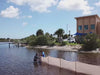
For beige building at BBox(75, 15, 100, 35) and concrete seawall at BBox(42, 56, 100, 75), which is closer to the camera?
concrete seawall at BBox(42, 56, 100, 75)

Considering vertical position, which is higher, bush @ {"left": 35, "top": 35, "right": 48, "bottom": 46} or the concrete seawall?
bush @ {"left": 35, "top": 35, "right": 48, "bottom": 46}

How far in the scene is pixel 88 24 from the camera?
5556cm

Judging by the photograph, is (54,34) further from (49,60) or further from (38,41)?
(49,60)

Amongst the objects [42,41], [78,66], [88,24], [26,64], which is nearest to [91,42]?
[88,24]

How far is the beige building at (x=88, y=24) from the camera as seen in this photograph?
5380cm

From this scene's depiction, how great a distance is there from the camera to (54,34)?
94000 mm

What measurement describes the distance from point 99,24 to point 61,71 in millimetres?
43704

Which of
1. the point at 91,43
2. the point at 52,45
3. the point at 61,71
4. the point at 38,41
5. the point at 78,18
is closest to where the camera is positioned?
the point at 61,71

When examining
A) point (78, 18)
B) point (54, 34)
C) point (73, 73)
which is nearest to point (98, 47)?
point (78, 18)

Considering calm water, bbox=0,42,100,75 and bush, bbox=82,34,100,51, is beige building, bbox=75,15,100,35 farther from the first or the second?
calm water, bbox=0,42,100,75

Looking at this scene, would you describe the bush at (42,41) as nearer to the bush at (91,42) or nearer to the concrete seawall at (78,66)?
the bush at (91,42)

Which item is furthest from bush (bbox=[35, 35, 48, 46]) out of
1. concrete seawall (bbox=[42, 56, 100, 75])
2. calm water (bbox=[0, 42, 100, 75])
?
concrete seawall (bbox=[42, 56, 100, 75])

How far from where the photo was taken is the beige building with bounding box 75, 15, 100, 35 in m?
53.8

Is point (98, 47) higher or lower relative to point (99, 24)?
lower
